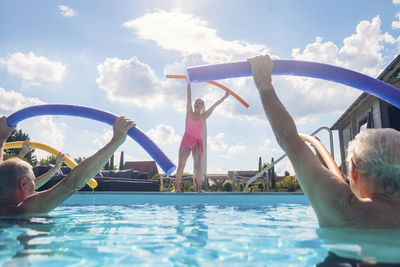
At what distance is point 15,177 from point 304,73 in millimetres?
2688

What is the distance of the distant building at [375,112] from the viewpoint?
8824 mm

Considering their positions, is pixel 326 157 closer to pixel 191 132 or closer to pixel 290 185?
pixel 191 132

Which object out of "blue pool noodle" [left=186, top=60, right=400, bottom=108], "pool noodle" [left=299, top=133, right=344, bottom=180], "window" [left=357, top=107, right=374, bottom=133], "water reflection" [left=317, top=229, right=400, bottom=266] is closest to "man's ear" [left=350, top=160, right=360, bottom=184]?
"water reflection" [left=317, top=229, right=400, bottom=266]

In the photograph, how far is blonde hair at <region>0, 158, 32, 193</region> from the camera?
285 centimetres

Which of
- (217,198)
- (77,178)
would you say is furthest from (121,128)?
(217,198)

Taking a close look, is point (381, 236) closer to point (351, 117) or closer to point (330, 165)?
point (330, 165)

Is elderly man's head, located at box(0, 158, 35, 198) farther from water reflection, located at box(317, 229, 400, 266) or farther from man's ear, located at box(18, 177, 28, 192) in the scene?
water reflection, located at box(317, 229, 400, 266)

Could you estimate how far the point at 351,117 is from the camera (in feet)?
48.8

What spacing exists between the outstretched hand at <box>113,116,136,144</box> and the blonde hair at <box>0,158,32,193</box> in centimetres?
89

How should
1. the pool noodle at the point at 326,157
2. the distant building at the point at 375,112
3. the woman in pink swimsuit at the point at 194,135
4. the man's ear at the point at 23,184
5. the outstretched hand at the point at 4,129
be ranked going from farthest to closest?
the distant building at the point at 375,112, the woman in pink swimsuit at the point at 194,135, the pool noodle at the point at 326,157, the outstretched hand at the point at 4,129, the man's ear at the point at 23,184

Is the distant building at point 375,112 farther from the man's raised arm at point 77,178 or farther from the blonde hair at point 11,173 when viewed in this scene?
the blonde hair at point 11,173

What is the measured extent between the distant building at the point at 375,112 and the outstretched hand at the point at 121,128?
773cm

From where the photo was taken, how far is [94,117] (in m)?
3.71

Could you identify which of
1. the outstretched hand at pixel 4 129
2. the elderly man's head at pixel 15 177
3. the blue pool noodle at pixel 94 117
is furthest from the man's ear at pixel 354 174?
the outstretched hand at pixel 4 129
